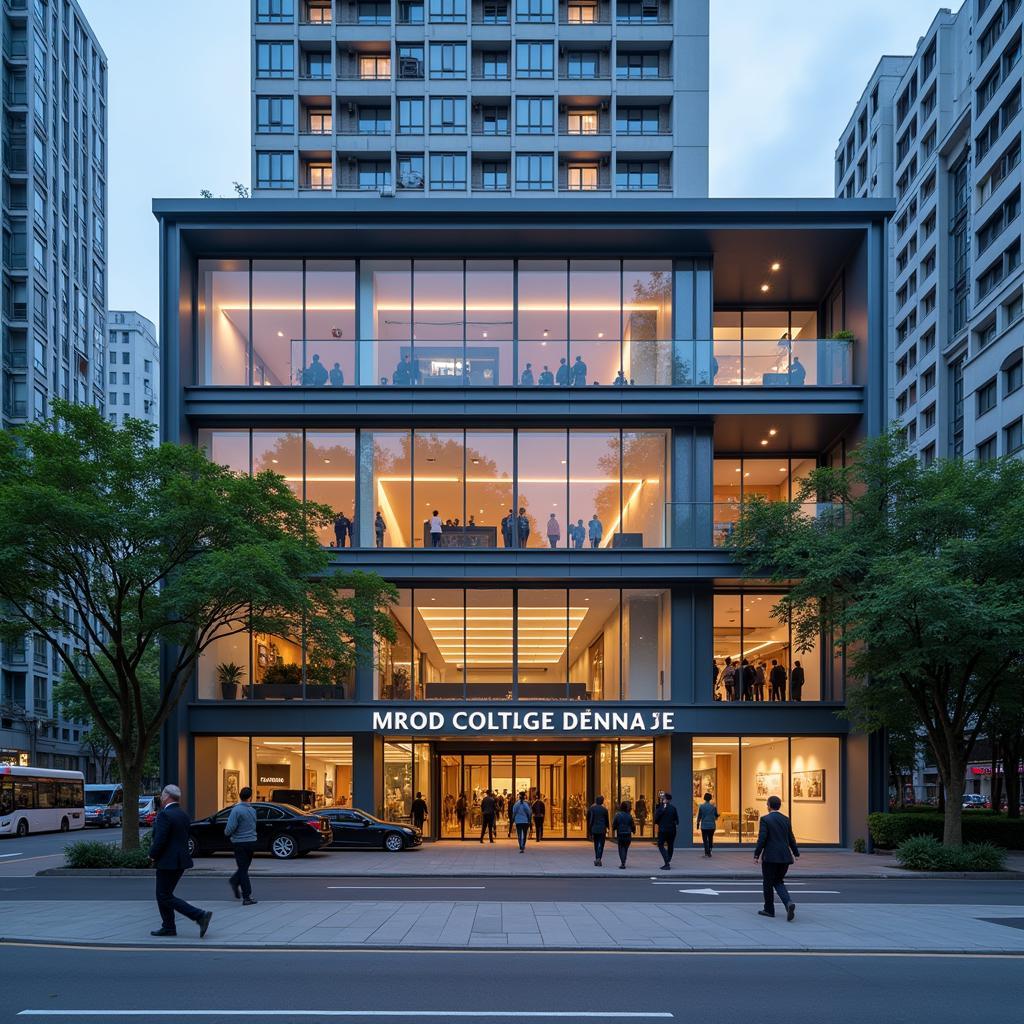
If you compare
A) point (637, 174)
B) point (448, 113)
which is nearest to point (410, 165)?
point (448, 113)

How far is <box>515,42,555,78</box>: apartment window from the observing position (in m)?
60.1

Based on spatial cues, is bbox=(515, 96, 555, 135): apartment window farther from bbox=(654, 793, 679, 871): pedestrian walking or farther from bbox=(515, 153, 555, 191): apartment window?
bbox=(654, 793, 679, 871): pedestrian walking

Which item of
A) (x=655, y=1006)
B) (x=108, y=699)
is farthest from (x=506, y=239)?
(x=108, y=699)

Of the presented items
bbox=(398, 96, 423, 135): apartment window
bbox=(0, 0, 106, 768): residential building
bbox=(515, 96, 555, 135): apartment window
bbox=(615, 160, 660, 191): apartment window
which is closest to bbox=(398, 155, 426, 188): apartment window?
bbox=(398, 96, 423, 135): apartment window

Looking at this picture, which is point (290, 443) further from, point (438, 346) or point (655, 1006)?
point (655, 1006)

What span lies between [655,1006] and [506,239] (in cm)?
2719

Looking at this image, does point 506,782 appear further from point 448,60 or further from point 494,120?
point 448,60

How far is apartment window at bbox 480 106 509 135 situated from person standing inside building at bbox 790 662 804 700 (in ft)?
129

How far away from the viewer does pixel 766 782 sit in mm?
32594

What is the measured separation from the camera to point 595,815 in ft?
82.0

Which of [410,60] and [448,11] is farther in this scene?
[448,11]

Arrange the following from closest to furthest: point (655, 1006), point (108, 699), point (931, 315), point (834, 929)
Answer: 1. point (655, 1006)
2. point (834, 929)
3. point (108, 699)
4. point (931, 315)

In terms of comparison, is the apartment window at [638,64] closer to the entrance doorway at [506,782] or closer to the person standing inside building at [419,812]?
the entrance doorway at [506,782]

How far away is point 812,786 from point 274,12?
165 ft
